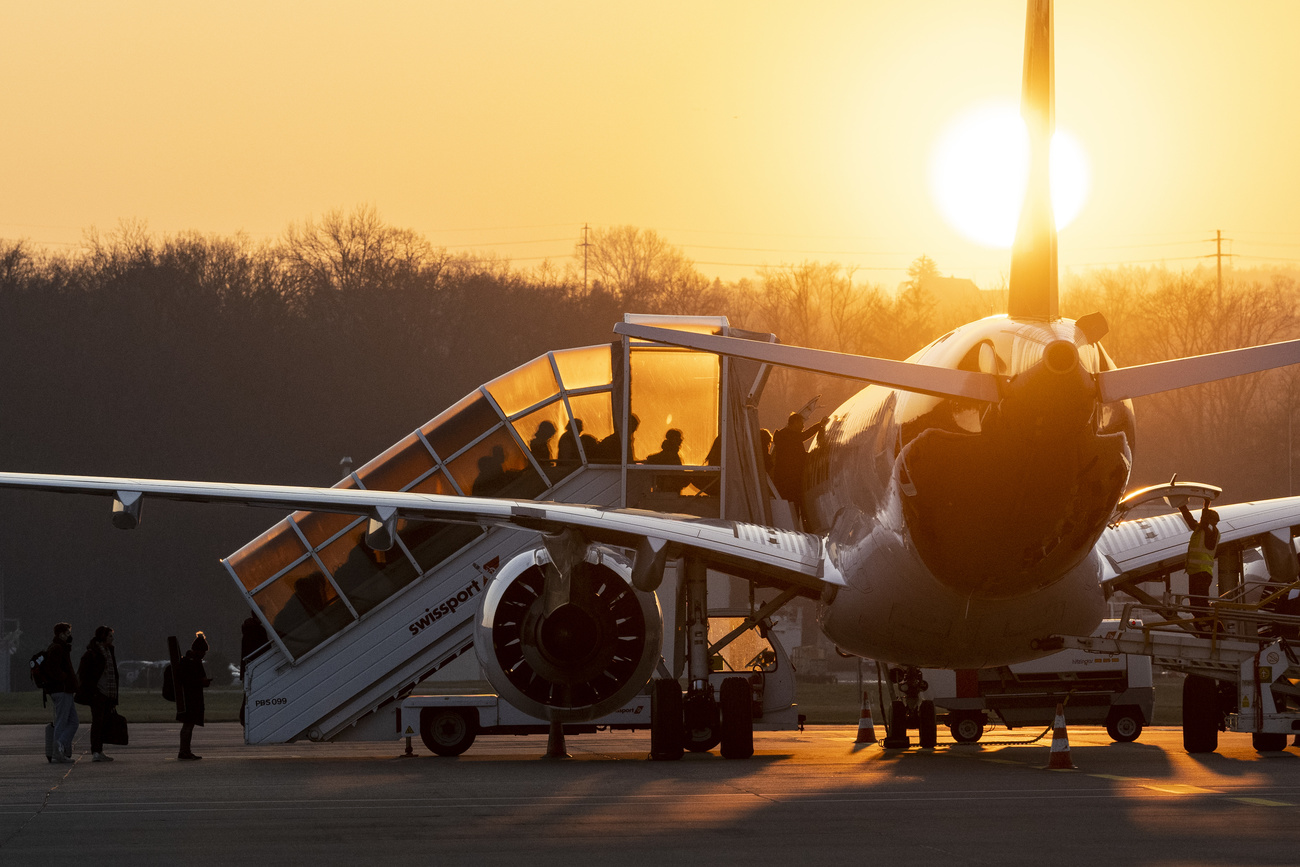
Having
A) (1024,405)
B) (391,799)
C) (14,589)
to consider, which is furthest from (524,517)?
(14,589)

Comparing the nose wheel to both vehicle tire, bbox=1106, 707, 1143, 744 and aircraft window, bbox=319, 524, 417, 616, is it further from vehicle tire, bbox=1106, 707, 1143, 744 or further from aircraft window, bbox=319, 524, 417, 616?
aircraft window, bbox=319, 524, 417, 616

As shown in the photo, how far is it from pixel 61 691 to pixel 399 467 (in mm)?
5307

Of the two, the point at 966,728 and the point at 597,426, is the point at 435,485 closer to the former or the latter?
the point at 597,426

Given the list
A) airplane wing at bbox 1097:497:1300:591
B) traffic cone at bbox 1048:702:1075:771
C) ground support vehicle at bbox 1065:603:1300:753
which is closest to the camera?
traffic cone at bbox 1048:702:1075:771

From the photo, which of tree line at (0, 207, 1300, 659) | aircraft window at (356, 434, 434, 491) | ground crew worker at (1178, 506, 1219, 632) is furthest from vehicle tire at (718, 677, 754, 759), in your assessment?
tree line at (0, 207, 1300, 659)

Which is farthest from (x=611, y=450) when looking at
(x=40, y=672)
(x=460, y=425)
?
(x=40, y=672)

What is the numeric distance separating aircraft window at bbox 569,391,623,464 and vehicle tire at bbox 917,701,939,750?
218 inches

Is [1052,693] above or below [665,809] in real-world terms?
→ below

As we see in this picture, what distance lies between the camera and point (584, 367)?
75.4 feet

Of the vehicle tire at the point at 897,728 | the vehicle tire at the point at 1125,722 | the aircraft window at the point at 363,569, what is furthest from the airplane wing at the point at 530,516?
the vehicle tire at the point at 1125,722

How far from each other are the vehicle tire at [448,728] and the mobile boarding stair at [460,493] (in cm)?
73

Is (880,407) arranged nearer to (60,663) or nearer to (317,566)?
(317,566)

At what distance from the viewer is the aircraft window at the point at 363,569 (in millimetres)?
21703

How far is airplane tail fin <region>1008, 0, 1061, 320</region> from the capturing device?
586 inches
